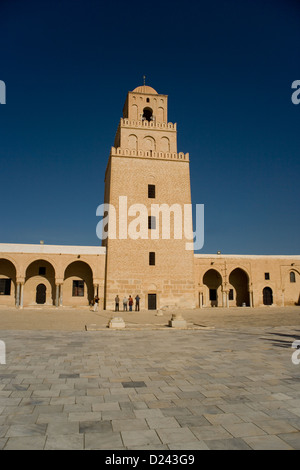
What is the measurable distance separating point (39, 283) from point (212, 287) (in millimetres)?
13571

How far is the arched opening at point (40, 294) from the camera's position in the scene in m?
23.1

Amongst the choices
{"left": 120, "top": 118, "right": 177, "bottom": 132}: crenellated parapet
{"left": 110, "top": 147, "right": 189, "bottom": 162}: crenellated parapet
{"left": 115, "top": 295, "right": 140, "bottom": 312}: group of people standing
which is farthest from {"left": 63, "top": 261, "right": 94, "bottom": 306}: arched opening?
{"left": 120, "top": 118, "right": 177, "bottom": 132}: crenellated parapet

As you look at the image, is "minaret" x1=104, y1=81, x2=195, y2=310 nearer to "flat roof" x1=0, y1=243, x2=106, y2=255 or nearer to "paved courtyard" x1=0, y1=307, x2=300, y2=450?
"flat roof" x1=0, y1=243, x2=106, y2=255

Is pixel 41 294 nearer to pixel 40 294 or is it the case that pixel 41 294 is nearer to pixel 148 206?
pixel 40 294

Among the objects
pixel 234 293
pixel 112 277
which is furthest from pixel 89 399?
pixel 234 293

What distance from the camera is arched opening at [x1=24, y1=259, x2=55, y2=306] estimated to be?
907 inches

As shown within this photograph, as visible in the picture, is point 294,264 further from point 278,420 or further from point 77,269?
point 278,420

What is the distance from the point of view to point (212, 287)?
2597 centimetres

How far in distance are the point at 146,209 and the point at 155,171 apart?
3231 millimetres

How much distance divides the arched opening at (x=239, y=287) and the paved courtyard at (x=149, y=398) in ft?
63.7

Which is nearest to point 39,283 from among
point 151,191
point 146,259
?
point 146,259

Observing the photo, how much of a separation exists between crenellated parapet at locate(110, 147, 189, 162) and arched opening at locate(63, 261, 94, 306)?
878 cm

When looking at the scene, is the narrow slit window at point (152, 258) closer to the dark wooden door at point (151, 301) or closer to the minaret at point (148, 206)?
the minaret at point (148, 206)

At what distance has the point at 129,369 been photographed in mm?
5383
